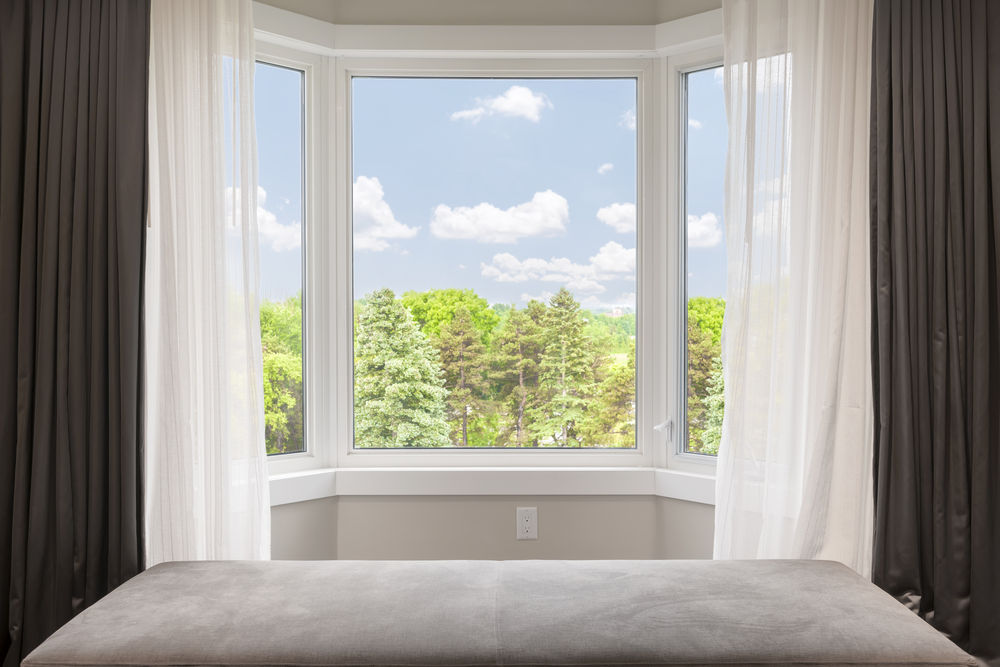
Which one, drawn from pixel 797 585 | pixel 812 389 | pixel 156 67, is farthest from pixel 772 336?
pixel 156 67

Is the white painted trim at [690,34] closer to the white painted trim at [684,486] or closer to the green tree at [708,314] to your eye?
the green tree at [708,314]

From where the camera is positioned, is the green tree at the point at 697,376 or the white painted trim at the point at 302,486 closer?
the white painted trim at the point at 302,486

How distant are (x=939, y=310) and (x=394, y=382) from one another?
5.32 ft

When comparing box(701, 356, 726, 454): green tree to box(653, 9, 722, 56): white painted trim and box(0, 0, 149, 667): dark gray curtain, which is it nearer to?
box(653, 9, 722, 56): white painted trim

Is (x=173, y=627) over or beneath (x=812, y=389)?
beneath

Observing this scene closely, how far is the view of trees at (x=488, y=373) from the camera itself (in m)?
2.41

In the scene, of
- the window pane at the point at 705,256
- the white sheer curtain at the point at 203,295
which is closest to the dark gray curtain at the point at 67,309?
the white sheer curtain at the point at 203,295

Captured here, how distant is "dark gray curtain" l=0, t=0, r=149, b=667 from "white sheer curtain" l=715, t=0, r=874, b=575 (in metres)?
1.61

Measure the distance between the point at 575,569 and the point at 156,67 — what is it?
5.54 feet

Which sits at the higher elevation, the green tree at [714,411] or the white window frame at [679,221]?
the white window frame at [679,221]

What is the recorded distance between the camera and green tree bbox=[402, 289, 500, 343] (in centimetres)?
240

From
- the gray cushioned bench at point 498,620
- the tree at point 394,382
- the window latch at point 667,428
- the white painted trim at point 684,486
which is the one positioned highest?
the tree at point 394,382

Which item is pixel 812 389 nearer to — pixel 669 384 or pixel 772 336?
pixel 772 336

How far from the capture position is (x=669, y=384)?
2.35 meters
